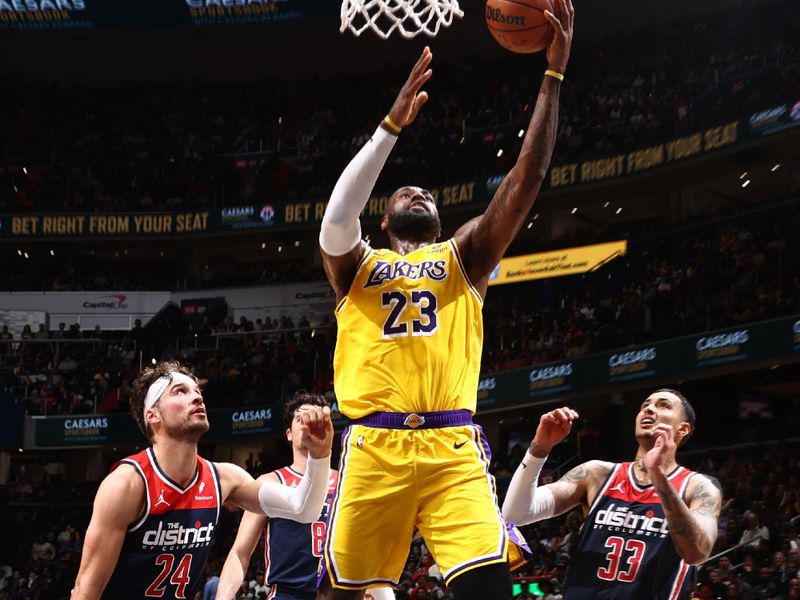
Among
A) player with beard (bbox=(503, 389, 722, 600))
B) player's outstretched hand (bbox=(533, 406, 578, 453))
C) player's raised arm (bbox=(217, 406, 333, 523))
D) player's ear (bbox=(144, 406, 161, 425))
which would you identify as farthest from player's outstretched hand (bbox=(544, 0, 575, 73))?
player's ear (bbox=(144, 406, 161, 425))

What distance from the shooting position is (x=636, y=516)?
19.1 feet

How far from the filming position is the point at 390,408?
181 inches

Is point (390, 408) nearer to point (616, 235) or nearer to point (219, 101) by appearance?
point (616, 235)

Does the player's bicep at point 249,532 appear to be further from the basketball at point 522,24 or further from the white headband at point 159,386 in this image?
the basketball at point 522,24

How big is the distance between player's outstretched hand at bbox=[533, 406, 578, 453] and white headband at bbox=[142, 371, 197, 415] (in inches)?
66.2

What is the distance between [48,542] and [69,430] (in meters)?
3.74

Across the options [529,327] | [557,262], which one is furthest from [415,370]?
[557,262]

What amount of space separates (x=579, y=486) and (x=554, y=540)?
1094 cm

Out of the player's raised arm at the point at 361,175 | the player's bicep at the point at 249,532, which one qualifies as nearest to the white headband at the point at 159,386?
the player's raised arm at the point at 361,175

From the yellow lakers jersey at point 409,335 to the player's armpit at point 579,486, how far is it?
4.76 ft

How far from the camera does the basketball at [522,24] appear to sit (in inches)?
205

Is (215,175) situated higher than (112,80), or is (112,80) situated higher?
(112,80)

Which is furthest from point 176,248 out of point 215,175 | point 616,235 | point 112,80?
point 616,235

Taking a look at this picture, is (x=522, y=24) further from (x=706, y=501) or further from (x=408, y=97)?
(x=706, y=501)
